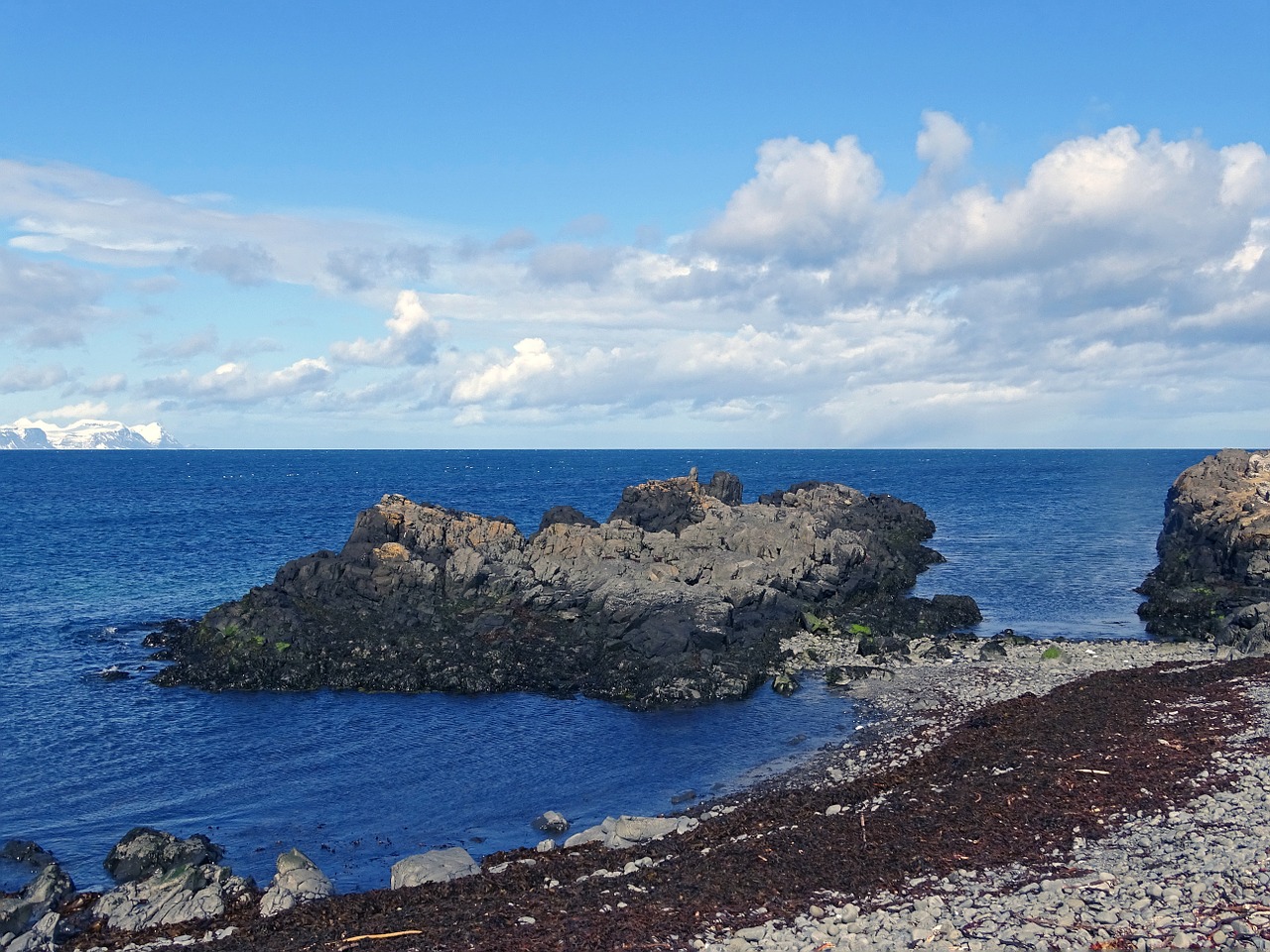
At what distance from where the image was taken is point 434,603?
138 ft

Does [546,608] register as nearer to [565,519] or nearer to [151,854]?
[565,519]

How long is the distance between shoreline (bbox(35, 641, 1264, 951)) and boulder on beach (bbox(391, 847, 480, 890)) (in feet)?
1.50

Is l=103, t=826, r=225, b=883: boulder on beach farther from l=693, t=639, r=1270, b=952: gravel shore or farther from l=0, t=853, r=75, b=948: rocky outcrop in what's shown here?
l=693, t=639, r=1270, b=952: gravel shore

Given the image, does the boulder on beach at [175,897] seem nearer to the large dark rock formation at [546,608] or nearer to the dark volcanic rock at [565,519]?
the large dark rock formation at [546,608]

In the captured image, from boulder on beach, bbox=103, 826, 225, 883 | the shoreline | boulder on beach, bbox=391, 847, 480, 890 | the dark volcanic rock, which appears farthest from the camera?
the dark volcanic rock

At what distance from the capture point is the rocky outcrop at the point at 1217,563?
38719 millimetres

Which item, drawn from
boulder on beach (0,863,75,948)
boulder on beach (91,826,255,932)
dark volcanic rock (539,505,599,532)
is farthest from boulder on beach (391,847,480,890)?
dark volcanic rock (539,505,599,532)

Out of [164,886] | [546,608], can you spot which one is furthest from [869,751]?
[546,608]

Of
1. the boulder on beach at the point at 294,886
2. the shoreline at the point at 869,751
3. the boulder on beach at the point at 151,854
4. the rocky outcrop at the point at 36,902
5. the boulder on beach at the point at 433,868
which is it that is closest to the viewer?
the shoreline at the point at 869,751

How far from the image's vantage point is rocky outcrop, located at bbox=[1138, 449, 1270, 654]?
38719 millimetres

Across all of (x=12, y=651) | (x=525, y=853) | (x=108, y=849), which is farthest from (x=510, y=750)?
(x=12, y=651)

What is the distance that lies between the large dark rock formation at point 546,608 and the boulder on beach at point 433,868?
13.7 meters

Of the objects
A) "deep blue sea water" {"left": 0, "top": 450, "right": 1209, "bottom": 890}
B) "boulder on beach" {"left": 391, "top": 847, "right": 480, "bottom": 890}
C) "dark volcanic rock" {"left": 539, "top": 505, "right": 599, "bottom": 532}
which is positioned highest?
"dark volcanic rock" {"left": 539, "top": 505, "right": 599, "bottom": 532}

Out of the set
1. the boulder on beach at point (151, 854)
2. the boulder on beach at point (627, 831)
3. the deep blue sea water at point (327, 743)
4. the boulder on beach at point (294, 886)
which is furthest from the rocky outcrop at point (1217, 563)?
the boulder on beach at point (151, 854)
